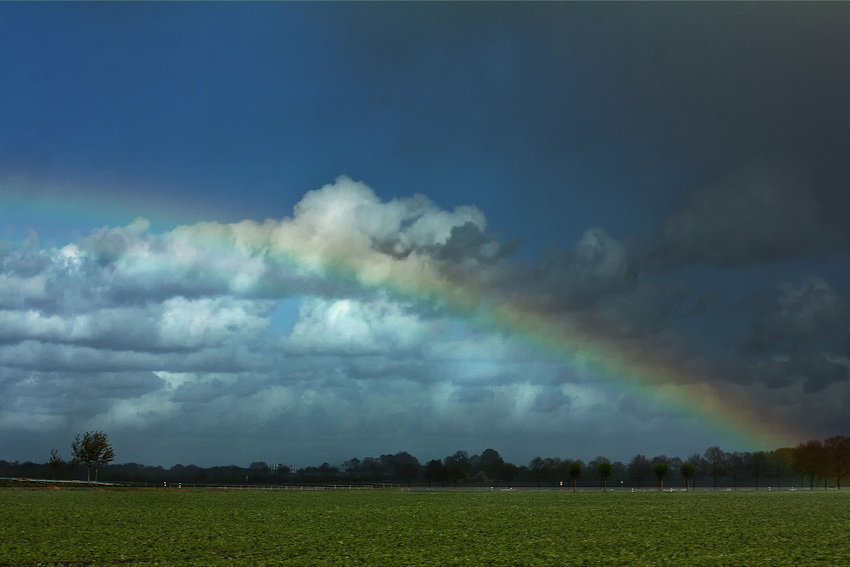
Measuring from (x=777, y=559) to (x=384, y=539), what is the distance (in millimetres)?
19855

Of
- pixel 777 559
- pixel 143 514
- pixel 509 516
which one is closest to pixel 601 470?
pixel 509 516

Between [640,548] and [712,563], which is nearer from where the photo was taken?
[712,563]

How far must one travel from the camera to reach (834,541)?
43.2m

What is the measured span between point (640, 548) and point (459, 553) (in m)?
9.46

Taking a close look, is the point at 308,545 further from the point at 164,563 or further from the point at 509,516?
the point at 509,516

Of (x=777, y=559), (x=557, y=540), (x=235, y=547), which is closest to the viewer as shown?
(x=777, y=559)

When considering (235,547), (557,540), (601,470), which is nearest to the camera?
(235,547)

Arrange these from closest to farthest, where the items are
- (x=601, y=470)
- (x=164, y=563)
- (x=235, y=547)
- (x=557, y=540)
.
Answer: (x=164, y=563), (x=235, y=547), (x=557, y=540), (x=601, y=470)

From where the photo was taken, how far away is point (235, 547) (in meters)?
39.1

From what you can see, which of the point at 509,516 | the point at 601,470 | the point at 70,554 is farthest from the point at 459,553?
the point at 601,470

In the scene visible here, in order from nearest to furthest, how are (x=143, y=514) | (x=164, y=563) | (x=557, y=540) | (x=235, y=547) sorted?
(x=164, y=563) → (x=235, y=547) → (x=557, y=540) → (x=143, y=514)

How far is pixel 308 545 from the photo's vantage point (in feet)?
132

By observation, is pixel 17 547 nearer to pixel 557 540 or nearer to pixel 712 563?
pixel 557 540

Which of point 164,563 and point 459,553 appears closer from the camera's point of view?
point 164,563
